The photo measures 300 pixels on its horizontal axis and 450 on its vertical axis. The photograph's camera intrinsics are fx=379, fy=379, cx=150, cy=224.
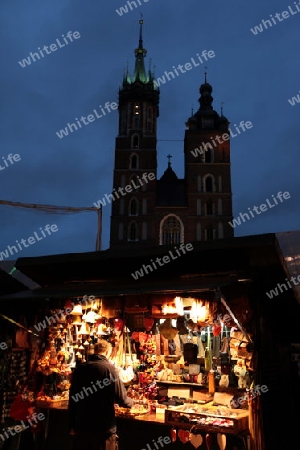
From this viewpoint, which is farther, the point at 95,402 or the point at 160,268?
the point at 160,268

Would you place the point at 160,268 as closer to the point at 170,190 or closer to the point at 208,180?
the point at 208,180

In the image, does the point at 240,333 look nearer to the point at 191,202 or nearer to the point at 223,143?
the point at 191,202

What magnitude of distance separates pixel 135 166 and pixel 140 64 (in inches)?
742

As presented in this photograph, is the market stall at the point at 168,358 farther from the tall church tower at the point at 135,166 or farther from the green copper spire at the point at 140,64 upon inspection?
the green copper spire at the point at 140,64

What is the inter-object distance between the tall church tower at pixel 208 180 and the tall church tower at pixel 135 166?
14.4ft

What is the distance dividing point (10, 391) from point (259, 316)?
5.56 meters

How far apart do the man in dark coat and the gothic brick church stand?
3527 centimetres

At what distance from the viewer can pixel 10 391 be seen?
8.00m

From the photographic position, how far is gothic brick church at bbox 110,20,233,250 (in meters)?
42.2

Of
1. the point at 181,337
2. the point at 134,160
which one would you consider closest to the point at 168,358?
the point at 181,337

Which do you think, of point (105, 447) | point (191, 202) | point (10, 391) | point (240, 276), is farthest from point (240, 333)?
point (191, 202)

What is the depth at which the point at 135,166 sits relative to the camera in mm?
44781

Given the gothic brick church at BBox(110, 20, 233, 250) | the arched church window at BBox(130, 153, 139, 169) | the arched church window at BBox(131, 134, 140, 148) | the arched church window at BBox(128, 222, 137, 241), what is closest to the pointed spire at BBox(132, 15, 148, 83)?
the gothic brick church at BBox(110, 20, 233, 250)

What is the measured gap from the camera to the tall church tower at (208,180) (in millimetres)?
42500
